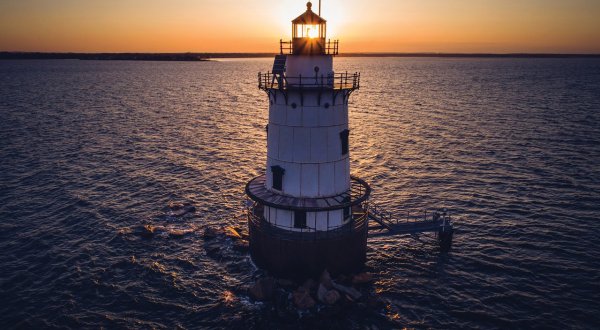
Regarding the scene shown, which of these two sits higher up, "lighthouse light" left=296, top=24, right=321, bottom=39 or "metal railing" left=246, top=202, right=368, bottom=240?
"lighthouse light" left=296, top=24, right=321, bottom=39

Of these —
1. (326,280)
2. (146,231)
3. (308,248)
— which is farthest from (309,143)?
(146,231)

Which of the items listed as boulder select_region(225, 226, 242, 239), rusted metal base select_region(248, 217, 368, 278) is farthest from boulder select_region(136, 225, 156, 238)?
rusted metal base select_region(248, 217, 368, 278)

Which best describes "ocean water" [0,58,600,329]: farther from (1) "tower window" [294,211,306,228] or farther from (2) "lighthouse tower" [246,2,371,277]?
(1) "tower window" [294,211,306,228]

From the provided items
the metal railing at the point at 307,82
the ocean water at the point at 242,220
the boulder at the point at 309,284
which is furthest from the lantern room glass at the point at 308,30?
the ocean water at the point at 242,220

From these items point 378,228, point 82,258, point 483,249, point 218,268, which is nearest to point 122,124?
point 82,258

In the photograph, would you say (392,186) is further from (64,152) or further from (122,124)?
(122,124)

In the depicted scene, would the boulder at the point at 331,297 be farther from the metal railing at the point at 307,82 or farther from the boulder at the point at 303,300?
the metal railing at the point at 307,82
